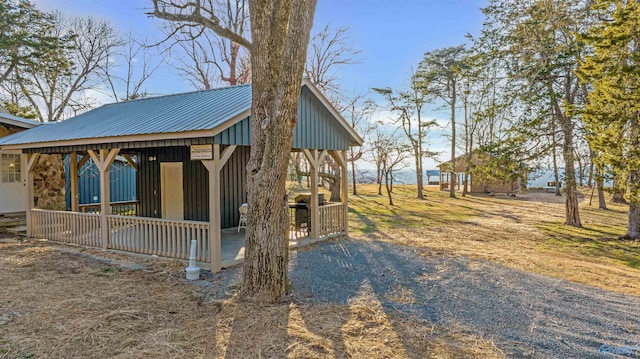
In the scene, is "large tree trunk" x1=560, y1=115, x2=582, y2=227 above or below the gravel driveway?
above

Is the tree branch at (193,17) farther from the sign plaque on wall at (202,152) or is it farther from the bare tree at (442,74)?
the bare tree at (442,74)

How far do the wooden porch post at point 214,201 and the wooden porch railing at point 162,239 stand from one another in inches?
11.9

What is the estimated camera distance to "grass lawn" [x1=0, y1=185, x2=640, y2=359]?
3.82 m

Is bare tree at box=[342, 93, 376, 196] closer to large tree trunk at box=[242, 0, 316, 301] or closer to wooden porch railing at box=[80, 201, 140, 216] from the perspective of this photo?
wooden porch railing at box=[80, 201, 140, 216]

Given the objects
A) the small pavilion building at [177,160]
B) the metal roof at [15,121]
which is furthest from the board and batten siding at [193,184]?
the metal roof at [15,121]

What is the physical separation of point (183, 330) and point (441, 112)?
24.4 m

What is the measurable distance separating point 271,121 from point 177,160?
6357mm

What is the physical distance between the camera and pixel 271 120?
16.2 ft

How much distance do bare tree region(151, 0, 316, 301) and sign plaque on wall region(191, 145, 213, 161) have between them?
5.52ft

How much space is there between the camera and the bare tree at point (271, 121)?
4934 mm

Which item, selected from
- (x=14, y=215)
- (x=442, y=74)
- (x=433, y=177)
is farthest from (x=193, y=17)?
(x=433, y=177)

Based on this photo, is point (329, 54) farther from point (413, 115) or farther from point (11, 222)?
point (11, 222)

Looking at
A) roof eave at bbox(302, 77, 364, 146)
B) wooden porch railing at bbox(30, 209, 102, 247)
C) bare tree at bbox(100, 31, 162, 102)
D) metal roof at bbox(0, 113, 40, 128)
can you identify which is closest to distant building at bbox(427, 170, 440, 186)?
bare tree at bbox(100, 31, 162, 102)

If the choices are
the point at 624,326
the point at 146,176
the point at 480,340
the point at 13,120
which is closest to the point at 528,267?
the point at 624,326
